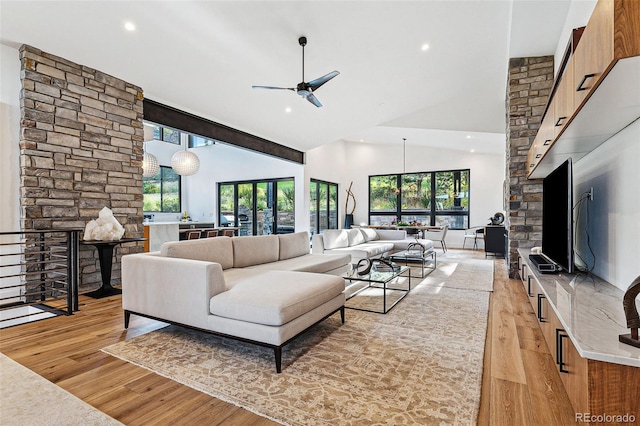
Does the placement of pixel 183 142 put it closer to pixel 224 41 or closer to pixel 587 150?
pixel 224 41

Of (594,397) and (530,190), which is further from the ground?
(530,190)

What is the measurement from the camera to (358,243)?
6.77 meters

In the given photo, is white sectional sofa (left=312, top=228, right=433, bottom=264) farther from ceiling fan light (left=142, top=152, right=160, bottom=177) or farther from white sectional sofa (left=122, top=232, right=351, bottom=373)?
ceiling fan light (left=142, top=152, right=160, bottom=177)

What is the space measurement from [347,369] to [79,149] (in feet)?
13.8

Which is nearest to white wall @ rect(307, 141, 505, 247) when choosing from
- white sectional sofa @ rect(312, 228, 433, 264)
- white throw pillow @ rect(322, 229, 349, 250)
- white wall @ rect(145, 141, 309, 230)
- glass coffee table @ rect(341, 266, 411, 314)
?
white wall @ rect(145, 141, 309, 230)

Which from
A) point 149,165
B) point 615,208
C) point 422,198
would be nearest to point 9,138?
point 149,165

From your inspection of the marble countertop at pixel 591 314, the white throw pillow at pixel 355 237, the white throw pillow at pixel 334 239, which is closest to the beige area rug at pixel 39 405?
the marble countertop at pixel 591 314

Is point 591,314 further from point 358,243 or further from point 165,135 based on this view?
point 165,135

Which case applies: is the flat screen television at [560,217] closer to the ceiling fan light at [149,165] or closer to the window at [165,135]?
the ceiling fan light at [149,165]

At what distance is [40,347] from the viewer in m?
2.43

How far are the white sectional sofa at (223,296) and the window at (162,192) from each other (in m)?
7.57

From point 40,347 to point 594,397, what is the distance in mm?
3459

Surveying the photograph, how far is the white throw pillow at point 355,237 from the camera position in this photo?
6.44 metres

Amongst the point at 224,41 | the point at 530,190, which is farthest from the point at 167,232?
the point at 530,190
